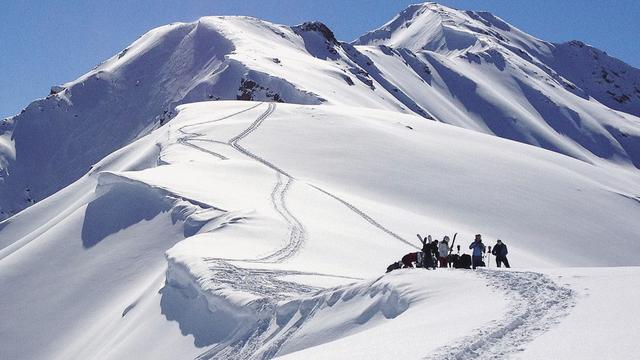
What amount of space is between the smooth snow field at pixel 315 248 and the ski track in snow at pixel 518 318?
0.05 m

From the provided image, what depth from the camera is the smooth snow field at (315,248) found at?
14.1 m

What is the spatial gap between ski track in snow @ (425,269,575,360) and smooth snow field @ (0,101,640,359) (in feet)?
0.17

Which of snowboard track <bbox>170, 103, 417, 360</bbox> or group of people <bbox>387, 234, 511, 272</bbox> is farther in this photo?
group of people <bbox>387, 234, 511, 272</bbox>

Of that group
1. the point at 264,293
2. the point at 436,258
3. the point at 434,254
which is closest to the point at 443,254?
the point at 436,258

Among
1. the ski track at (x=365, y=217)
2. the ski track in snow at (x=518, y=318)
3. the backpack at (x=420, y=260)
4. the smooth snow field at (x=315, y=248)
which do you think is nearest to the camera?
the ski track in snow at (x=518, y=318)

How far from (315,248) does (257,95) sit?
216ft

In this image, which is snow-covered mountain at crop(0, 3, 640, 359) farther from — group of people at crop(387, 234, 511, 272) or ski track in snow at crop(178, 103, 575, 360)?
group of people at crop(387, 234, 511, 272)

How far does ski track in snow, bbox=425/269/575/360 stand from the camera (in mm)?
11484

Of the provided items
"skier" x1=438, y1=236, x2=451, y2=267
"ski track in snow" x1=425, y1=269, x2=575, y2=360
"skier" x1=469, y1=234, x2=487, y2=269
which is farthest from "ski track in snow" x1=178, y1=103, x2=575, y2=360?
"skier" x1=438, y1=236, x2=451, y2=267

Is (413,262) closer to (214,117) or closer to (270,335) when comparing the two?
(270,335)

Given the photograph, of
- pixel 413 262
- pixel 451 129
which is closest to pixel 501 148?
pixel 451 129

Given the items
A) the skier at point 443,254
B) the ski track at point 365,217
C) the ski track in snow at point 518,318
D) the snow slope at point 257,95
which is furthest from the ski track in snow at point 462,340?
the snow slope at point 257,95

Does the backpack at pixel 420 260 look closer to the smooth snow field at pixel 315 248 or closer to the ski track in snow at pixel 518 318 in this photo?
the smooth snow field at pixel 315 248

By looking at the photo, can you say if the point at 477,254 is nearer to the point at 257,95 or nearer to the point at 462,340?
the point at 462,340
